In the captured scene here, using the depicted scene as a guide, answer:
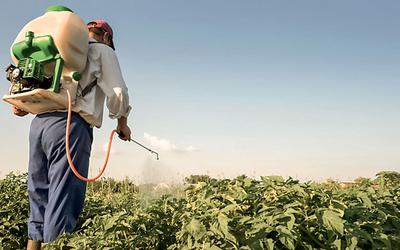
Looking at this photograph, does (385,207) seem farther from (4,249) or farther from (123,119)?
(4,249)

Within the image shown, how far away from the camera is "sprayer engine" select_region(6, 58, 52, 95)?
3.62m

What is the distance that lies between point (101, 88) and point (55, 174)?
2.63 feet

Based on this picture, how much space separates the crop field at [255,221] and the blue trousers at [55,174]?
523 mm

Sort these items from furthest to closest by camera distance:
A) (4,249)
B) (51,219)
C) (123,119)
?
(4,249), (123,119), (51,219)

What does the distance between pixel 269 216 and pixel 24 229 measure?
10.5 feet

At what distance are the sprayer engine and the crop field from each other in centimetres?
128

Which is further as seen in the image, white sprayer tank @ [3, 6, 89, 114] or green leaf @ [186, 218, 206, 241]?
white sprayer tank @ [3, 6, 89, 114]

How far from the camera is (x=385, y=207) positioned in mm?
3162

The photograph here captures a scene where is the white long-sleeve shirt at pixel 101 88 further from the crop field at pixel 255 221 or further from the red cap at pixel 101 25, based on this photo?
the crop field at pixel 255 221

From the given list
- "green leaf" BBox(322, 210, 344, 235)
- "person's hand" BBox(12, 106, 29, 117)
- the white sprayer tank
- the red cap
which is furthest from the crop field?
the red cap

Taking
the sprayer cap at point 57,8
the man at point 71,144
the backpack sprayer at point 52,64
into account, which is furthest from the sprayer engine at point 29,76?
the sprayer cap at point 57,8

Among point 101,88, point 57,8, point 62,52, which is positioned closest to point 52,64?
point 62,52

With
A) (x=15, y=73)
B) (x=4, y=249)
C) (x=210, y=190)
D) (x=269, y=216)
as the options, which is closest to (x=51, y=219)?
(x=4, y=249)

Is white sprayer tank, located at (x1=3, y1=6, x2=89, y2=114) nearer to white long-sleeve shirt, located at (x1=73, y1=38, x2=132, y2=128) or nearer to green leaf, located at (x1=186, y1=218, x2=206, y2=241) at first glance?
white long-sleeve shirt, located at (x1=73, y1=38, x2=132, y2=128)
